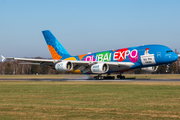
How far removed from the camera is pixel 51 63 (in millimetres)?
48344

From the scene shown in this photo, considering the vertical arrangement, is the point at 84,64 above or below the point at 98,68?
above

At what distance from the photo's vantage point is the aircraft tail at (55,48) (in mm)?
55625

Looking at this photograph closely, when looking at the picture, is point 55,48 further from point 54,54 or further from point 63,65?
point 63,65

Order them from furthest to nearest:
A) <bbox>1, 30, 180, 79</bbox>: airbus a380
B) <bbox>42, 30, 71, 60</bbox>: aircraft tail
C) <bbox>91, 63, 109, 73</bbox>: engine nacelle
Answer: <bbox>42, 30, 71, 60</bbox>: aircraft tail < <bbox>91, 63, 109, 73</bbox>: engine nacelle < <bbox>1, 30, 180, 79</bbox>: airbus a380

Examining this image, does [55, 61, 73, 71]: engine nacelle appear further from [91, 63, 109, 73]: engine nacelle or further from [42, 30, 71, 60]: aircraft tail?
[42, 30, 71, 60]: aircraft tail

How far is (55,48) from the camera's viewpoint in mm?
55781

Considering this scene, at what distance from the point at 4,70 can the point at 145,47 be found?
445ft

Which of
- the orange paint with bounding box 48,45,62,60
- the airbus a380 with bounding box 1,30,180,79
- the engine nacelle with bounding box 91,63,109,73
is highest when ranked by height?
the orange paint with bounding box 48,45,62,60

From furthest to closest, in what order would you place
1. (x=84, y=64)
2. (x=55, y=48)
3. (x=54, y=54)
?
(x=54, y=54) → (x=55, y=48) → (x=84, y=64)

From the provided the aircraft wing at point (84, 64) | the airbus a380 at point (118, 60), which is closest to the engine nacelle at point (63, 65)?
the airbus a380 at point (118, 60)

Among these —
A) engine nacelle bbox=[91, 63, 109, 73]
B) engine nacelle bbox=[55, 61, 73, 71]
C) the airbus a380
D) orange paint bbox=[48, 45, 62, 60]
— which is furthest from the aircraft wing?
orange paint bbox=[48, 45, 62, 60]

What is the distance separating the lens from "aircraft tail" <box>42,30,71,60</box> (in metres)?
55.6

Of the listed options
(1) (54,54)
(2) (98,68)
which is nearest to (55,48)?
(1) (54,54)

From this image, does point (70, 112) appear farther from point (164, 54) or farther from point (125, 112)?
point (164, 54)
